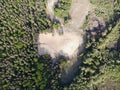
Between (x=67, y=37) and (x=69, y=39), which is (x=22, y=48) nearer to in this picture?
(x=67, y=37)

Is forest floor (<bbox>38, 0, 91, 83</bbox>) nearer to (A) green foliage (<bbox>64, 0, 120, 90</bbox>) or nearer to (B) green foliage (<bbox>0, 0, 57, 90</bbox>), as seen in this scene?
(B) green foliage (<bbox>0, 0, 57, 90</bbox>)

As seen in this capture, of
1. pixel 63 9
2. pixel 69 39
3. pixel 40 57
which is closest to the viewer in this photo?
pixel 40 57

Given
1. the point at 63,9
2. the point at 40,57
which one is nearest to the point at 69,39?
the point at 63,9

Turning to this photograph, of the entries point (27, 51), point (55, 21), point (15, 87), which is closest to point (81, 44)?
point (55, 21)

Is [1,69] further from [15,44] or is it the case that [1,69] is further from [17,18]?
[17,18]

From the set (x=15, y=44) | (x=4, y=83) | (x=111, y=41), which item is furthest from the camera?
(x=111, y=41)
